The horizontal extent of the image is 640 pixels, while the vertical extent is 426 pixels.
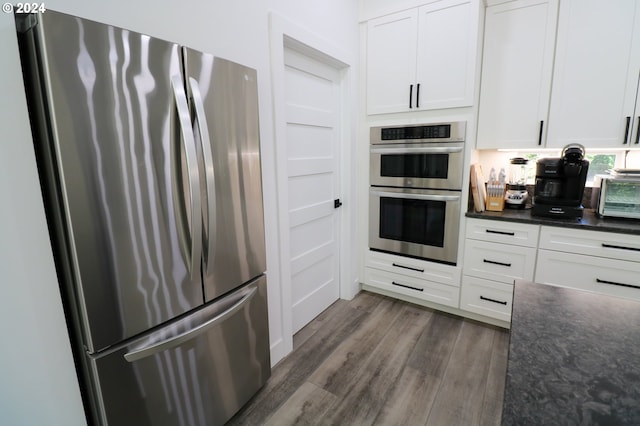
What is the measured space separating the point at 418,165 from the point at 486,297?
121 cm

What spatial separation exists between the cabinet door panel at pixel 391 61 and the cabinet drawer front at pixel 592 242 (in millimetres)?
1431

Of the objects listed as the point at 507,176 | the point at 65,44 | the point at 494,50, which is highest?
the point at 494,50

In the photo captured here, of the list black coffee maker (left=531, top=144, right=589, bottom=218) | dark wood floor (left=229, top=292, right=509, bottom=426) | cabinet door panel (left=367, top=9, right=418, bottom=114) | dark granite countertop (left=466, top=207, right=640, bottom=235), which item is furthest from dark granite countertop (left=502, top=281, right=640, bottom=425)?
cabinet door panel (left=367, top=9, right=418, bottom=114)

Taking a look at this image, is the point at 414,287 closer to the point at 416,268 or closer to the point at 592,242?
the point at 416,268

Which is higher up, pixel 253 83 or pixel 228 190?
pixel 253 83

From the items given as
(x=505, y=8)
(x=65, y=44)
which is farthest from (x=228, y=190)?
(x=505, y=8)

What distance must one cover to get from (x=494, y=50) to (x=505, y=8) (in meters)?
0.29

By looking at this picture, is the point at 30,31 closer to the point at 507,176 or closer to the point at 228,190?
the point at 228,190

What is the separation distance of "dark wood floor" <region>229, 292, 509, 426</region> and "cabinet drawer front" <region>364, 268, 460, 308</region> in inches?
6.2

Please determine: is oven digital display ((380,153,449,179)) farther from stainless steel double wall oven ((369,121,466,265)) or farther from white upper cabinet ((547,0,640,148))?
white upper cabinet ((547,0,640,148))

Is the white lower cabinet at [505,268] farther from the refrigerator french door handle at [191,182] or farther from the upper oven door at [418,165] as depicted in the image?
the refrigerator french door handle at [191,182]

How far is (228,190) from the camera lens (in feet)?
4.56

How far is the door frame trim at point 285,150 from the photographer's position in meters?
1.85

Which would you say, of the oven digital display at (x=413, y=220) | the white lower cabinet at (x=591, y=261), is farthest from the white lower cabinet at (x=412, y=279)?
the white lower cabinet at (x=591, y=261)
